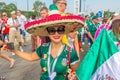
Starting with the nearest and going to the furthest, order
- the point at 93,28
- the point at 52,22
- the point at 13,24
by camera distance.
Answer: the point at 52,22 < the point at 93,28 < the point at 13,24

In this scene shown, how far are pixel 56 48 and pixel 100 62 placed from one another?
0.50 metres

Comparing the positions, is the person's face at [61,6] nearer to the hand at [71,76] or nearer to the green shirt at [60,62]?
the green shirt at [60,62]

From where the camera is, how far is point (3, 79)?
696 cm

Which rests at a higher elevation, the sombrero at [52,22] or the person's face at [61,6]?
the person's face at [61,6]

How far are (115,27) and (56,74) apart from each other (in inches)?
44.8

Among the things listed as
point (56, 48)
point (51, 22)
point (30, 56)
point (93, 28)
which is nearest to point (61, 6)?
point (30, 56)

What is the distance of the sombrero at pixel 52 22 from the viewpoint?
3.09m

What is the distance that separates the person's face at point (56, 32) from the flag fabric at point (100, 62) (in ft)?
1.22

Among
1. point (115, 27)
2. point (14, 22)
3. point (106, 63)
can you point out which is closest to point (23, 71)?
point (14, 22)

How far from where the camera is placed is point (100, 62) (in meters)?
3.23

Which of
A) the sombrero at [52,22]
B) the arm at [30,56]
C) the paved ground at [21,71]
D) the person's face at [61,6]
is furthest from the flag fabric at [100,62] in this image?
the paved ground at [21,71]

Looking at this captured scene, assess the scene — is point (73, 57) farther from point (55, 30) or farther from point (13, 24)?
point (13, 24)

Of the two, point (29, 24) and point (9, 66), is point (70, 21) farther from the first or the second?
point (9, 66)

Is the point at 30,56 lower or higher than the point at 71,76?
higher
